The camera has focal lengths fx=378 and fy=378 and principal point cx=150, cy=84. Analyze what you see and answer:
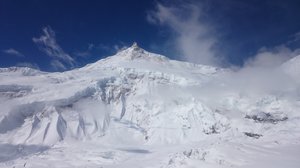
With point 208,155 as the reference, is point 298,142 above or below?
above

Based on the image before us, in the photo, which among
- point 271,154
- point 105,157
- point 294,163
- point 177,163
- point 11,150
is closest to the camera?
point 294,163

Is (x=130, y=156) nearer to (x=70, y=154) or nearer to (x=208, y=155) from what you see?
(x=70, y=154)

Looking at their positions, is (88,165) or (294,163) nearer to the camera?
(294,163)

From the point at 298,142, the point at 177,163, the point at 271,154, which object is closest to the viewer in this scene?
the point at 271,154

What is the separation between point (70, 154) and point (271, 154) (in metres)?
141

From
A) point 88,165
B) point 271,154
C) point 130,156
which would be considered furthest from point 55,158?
point 271,154

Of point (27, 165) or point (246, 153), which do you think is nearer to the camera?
point (246, 153)

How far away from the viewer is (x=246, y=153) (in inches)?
2660

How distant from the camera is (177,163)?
72312mm

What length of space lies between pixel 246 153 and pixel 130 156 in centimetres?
12402

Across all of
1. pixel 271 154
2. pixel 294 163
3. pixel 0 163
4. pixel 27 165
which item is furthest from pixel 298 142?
pixel 0 163

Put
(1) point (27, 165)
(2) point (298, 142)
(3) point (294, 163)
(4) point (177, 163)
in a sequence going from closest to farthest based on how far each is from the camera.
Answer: (3) point (294, 163) < (4) point (177, 163) < (2) point (298, 142) < (1) point (27, 165)

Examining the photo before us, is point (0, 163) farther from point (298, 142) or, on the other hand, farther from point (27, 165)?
point (298, 142)

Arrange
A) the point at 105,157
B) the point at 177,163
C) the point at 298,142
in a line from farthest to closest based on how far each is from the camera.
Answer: the point at 105,157 < the point at 298,142 < the point at 177,163
